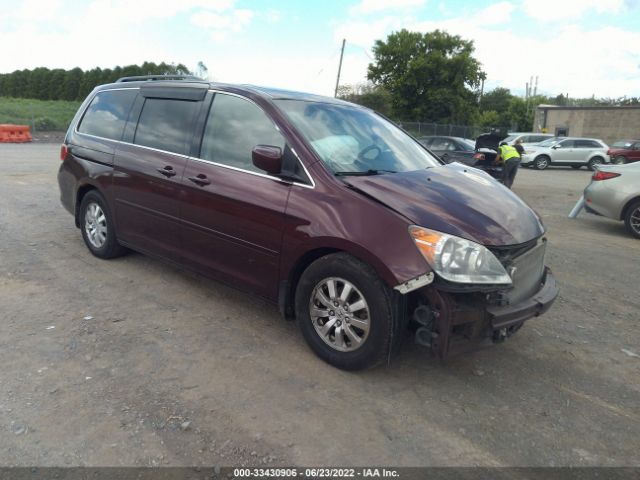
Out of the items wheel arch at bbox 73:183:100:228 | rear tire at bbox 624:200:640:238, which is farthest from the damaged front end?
rear tire at bbox 624:200:640:238

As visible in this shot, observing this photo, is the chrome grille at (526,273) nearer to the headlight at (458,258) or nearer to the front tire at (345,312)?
the headlight at (458,258)

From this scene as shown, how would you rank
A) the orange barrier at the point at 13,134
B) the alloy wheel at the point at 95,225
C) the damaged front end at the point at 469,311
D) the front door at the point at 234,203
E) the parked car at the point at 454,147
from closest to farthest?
the damaged front end at the point at 469,311 < the front door at the point at 234,203 < the alloy wheel at the point at 95,225 < the parked car at the point at 454,147 < the orange barrier at the point at 13,134

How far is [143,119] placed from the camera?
180 inches

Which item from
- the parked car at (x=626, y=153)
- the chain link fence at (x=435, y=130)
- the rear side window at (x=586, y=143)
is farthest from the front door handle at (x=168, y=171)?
the chain link fence at (x=435, y=130)

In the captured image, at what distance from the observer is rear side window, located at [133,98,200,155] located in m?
4.14

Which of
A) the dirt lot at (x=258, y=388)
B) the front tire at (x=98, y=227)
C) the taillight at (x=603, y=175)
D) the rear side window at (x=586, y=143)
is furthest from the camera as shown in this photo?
the rear side window at (x=586, y=143)

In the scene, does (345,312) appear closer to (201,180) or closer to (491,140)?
(201,180)

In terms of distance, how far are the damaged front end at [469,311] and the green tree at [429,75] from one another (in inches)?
1848

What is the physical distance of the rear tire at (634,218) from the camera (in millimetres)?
7801

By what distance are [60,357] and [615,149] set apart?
27.4 metres

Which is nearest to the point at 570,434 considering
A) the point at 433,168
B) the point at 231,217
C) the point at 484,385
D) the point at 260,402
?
the point at 484,385

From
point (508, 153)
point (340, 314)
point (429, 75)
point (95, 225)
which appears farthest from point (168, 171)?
point (429, 75)

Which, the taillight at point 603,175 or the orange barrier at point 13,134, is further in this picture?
the orange barrier at point 13,134

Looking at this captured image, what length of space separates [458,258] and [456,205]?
494 millimetres
